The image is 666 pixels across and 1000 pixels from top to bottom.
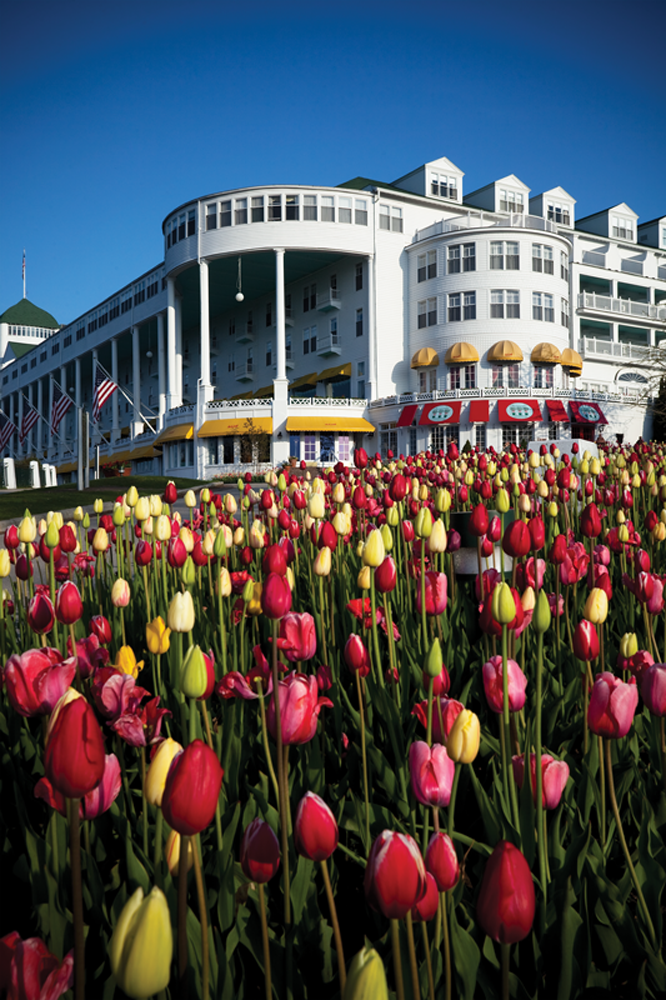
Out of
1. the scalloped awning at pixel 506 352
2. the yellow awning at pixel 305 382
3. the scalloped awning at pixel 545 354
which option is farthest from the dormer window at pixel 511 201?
Result: the yellow awning at pixel 305 382

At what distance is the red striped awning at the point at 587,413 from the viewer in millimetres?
36688

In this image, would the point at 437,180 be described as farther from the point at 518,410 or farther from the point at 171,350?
the point at 171,350

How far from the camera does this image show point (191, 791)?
0.75 m

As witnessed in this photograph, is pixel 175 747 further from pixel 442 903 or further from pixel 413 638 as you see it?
pixel 413 638

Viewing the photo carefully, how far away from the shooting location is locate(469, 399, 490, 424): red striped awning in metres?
35.3

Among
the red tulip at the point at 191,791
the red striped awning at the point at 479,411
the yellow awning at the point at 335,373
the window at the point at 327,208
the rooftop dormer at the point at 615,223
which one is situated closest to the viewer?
the red tulip at the point at 191,791

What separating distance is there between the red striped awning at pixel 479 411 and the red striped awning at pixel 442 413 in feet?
2.33

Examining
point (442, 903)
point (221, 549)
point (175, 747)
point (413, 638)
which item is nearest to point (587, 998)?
point (442, 903)

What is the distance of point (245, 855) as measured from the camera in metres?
0.89

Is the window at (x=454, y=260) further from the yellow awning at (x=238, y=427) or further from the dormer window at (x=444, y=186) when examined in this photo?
the yellow awning at (x=238, y=427)

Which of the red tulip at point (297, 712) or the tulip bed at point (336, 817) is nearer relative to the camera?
the tulip bed at point (336, 817)

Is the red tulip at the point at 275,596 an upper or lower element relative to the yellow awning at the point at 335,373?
lower

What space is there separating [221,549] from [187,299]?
165ft

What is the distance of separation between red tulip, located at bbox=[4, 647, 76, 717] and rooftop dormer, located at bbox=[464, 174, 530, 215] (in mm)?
49505
